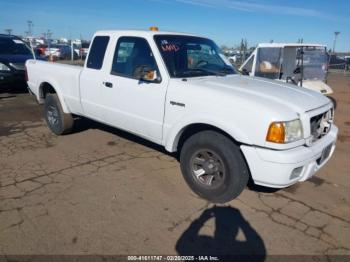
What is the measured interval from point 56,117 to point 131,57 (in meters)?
2.33

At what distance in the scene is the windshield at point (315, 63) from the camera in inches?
376

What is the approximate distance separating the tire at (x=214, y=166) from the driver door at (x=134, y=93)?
1.88 ft

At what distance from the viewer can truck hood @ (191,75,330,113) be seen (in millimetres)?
3471

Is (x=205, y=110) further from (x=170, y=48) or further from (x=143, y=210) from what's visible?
(x=143, y=210)

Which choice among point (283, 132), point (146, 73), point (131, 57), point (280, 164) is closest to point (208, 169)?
point (280, 164)

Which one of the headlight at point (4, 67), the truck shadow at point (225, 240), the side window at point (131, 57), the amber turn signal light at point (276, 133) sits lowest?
the truck shadow at point (225, 240)

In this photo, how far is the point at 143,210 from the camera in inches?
141

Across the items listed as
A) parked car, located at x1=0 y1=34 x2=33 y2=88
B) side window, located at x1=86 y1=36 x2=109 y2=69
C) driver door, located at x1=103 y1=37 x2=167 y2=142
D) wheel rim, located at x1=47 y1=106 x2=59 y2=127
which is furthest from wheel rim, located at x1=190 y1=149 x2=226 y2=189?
parked car, located at x1=0 y1=34 x2=33 y2=88

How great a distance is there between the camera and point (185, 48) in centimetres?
452

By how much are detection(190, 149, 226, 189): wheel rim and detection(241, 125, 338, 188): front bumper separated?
1.30ft

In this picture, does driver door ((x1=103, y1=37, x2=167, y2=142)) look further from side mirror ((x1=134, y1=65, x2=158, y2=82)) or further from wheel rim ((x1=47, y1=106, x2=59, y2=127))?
wheel rim ((x1=47, y1=106, x2=59, y2=127))

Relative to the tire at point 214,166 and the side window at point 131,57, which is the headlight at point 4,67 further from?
the tire at point 214,166

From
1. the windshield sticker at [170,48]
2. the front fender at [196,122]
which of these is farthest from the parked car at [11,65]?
the front fender at [196,122]

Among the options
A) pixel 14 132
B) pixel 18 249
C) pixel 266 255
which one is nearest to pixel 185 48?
pixel 266 255
